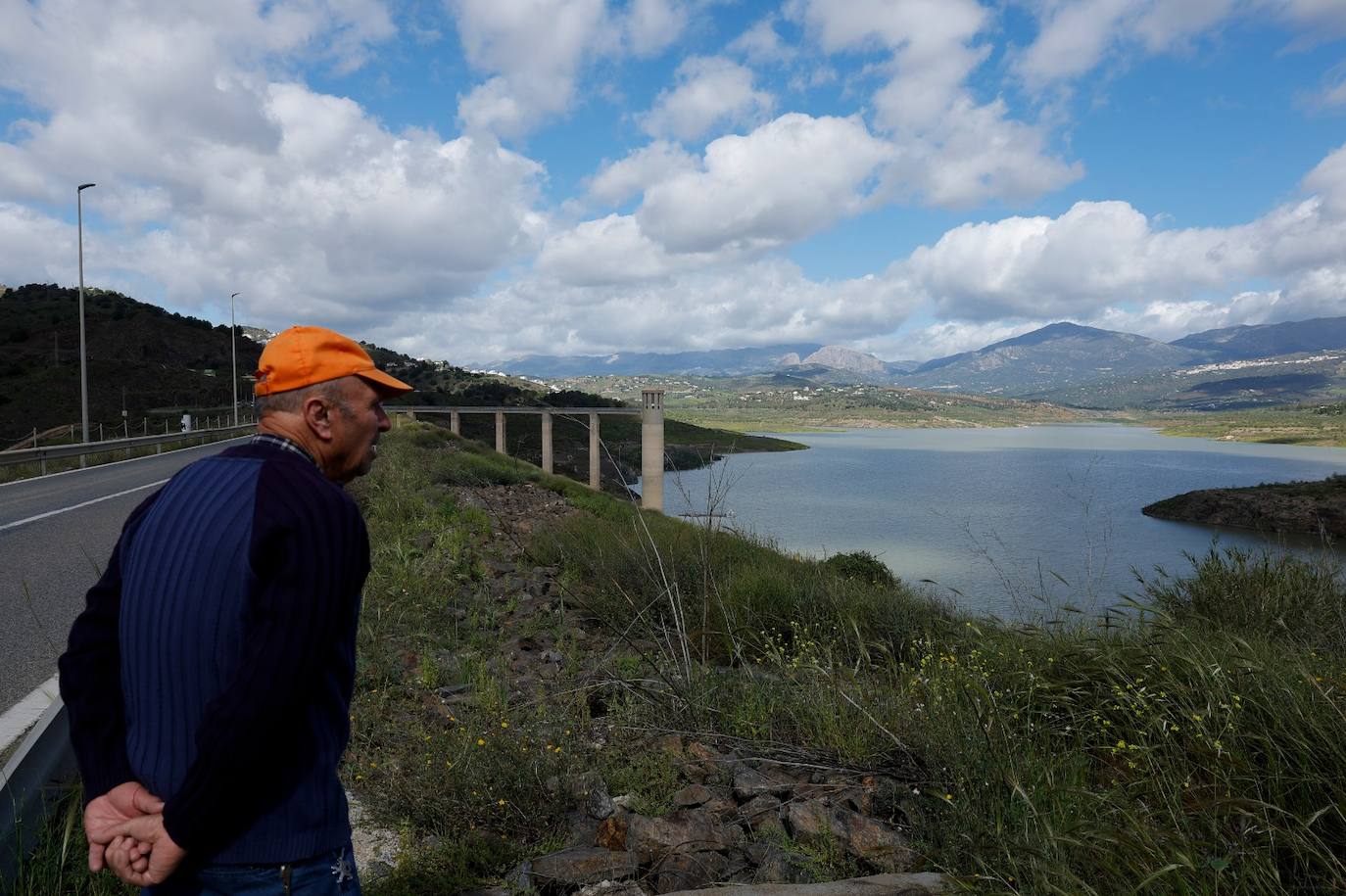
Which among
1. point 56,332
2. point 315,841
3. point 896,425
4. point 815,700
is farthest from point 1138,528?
point 896,425

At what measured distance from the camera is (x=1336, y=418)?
4995 inches

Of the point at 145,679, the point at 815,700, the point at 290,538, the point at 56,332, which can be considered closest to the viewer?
the point at 290,538

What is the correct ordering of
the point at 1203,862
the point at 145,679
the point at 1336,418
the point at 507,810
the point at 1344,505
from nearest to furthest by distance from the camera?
the point at 145,679
the point at 1203,862
the point at 507,810
the point at 1344,505
the point at 1336,418

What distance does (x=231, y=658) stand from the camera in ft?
5.07

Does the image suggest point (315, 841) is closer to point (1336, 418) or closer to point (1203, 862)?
point (1203, 862)

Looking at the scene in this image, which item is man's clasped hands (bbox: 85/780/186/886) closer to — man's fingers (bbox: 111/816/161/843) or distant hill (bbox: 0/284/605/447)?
man's fingers (bbox: 111/816/161/843)

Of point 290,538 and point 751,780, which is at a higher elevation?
point 290,538

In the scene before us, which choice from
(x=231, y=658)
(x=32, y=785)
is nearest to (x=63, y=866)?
(x=32, y=785)

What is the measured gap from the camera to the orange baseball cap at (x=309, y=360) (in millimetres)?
1706

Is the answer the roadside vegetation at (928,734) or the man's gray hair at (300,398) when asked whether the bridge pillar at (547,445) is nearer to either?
the roadside vegetation at (928,734)

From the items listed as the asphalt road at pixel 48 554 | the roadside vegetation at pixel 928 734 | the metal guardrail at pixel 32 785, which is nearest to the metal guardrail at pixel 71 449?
the asphalt road at pixel 48 554

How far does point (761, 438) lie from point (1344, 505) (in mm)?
71646

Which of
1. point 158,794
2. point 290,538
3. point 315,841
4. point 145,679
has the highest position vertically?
point 290,538

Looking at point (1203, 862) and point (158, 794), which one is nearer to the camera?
point (158, 794)
